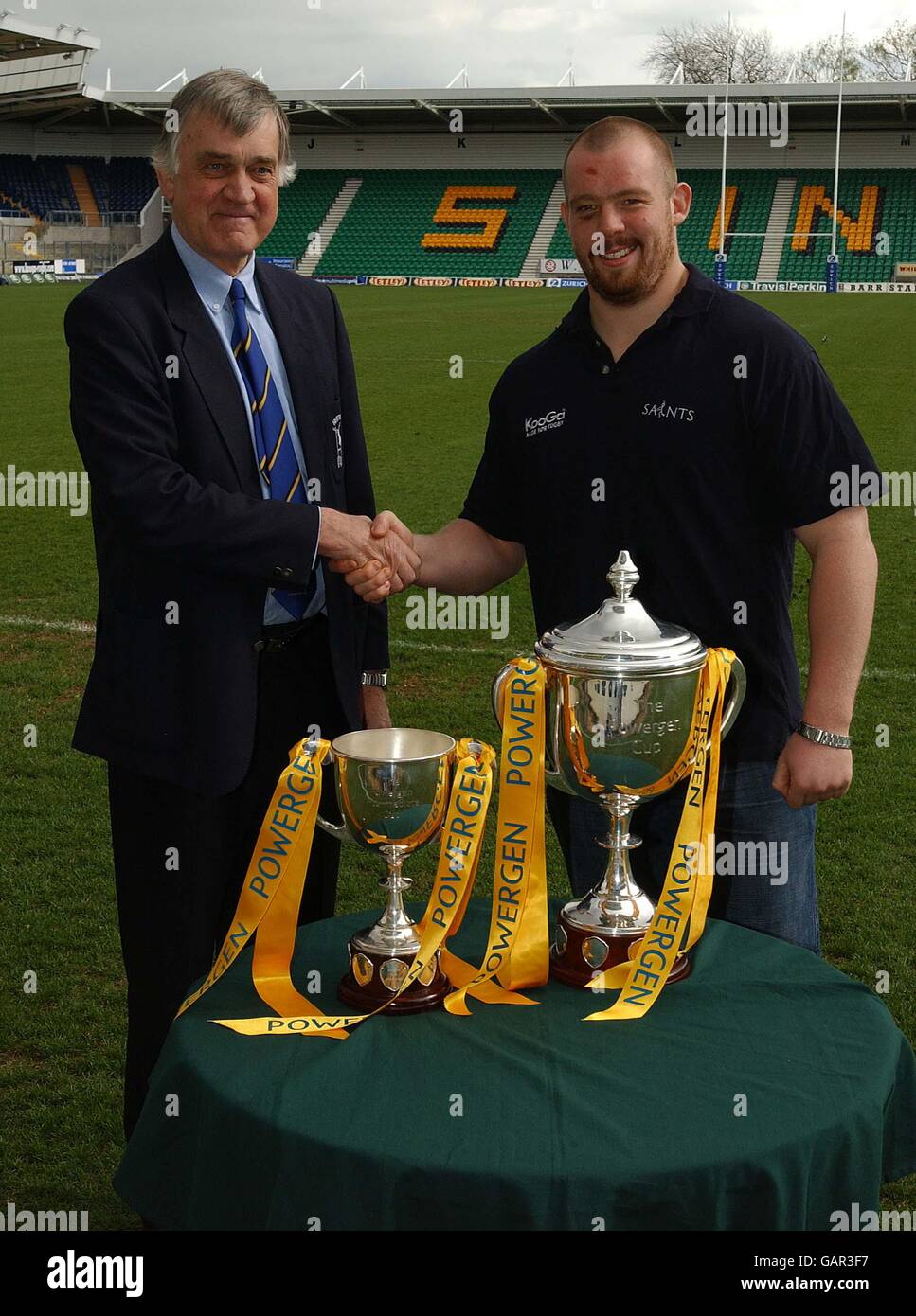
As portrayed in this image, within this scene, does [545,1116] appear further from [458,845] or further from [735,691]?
[735,691]

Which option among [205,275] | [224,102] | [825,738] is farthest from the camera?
[205,275]

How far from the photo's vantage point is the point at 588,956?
2.02 m

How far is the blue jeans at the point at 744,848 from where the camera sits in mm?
2611

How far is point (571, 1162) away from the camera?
5.16 feet

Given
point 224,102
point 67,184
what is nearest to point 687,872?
point 224,102

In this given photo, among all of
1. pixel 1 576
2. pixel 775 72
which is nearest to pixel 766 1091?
pixel 1 576

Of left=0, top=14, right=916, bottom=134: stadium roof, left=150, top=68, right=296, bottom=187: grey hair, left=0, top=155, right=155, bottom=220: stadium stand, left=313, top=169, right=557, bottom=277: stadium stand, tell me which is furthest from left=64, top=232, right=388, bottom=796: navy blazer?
left=0, top=155, right=155, bottom=220: stadium stand

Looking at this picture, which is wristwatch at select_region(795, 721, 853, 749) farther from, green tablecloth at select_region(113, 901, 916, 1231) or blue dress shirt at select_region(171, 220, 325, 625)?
blue dress shirt at select_region(171, 220, 325, 625)

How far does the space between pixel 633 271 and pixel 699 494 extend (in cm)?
43

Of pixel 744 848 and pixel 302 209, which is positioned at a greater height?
pixel 302 209

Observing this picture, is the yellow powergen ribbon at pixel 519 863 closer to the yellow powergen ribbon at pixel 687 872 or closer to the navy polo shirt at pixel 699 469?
the yellow powergen ribbon at pixel 687 872

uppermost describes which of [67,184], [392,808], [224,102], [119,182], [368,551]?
Answer: [119,182]

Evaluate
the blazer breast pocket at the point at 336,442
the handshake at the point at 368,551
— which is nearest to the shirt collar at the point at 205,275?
the blazer breast pocket at the point at 336,442
